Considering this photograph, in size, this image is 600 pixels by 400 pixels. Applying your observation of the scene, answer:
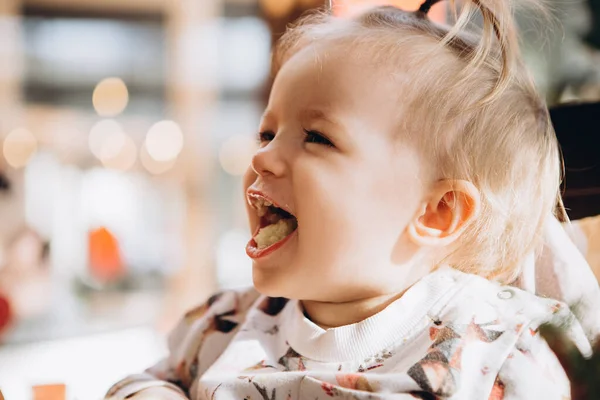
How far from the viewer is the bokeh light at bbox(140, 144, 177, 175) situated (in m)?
3.53

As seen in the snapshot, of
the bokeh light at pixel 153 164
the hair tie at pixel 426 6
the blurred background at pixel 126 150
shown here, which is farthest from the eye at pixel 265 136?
the bokeh light at pixel 153 164

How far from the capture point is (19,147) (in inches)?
132

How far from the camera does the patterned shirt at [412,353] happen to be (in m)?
0.62

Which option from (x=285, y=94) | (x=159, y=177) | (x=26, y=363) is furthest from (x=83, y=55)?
(x=285, y=94)

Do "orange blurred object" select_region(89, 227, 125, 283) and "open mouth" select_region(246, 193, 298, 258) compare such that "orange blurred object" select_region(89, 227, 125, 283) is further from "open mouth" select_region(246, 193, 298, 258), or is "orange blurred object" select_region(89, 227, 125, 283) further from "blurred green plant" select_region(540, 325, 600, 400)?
"blurred green plant" select_region(540, 325, 600, 400)

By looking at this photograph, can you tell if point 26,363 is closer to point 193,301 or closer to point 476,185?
point 193,301

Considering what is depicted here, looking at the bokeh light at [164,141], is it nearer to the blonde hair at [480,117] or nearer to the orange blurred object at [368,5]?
the orange blurred object at [368,5]

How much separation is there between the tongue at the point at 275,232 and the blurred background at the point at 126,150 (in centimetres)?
247

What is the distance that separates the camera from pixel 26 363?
7.50 feet

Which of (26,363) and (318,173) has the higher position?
(318,173)

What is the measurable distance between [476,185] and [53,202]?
2.98 metres

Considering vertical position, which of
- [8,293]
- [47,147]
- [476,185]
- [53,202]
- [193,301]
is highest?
[476,185]

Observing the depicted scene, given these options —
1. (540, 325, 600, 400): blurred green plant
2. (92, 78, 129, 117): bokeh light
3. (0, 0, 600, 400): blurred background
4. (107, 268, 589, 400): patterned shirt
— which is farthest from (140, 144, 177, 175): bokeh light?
(540, 325, 600, 400): blurred green plant

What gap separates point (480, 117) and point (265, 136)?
0.80 ft
